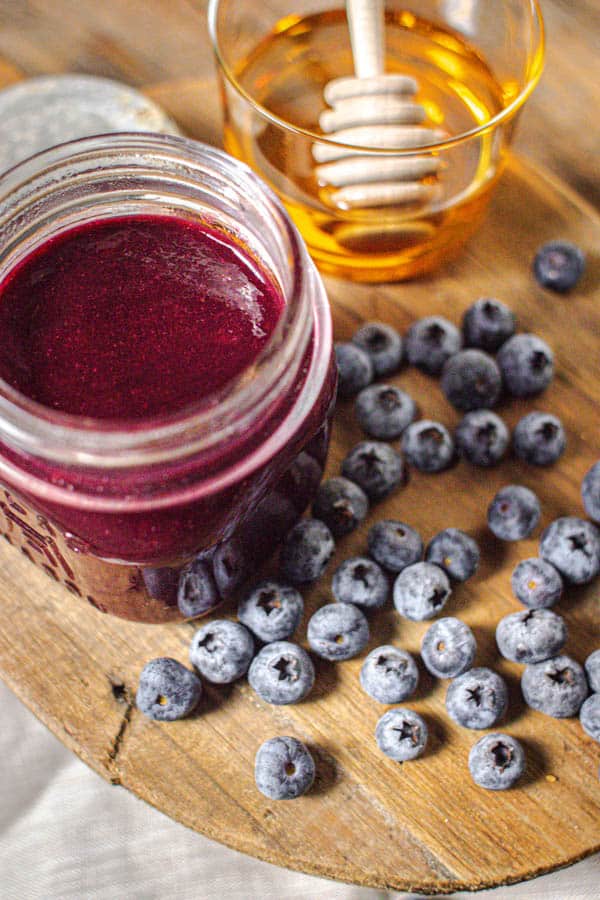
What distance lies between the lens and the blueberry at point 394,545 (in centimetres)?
119

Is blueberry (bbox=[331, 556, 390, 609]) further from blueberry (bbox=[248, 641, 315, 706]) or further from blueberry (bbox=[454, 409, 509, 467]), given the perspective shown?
blueberry (bbox=[454, 409, 509, 467])

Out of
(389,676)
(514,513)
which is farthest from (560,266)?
(389,676)

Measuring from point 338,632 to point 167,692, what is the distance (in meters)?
0.20

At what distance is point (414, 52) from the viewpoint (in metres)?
1.48

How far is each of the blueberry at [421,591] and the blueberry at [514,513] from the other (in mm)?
101

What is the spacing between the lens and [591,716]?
1.12 metres

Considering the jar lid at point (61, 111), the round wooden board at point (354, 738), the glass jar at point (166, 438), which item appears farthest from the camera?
the jar lid at point (61, 111)

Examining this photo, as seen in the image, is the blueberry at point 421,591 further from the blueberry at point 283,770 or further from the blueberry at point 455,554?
the blueberry at point 283,770

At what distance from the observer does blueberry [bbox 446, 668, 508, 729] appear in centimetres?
111

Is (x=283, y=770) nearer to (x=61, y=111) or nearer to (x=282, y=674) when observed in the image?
(x=282, y=674)

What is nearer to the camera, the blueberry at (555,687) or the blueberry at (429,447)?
the blueberry at (555,687)

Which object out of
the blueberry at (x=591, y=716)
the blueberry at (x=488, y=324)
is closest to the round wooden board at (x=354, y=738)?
the blueberry at (x=591, y=716)

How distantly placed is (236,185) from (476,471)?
509 mm

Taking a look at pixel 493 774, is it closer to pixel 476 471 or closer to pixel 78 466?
pixel 476 471
